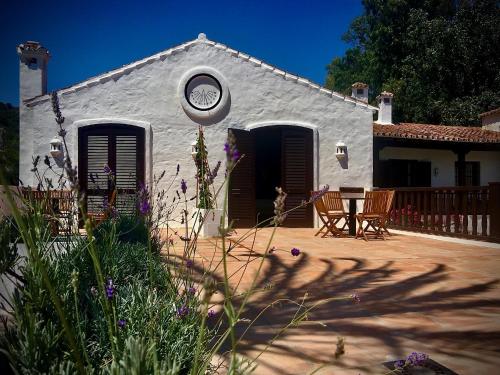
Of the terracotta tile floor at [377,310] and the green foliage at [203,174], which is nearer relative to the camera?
the green foliage at [203,174]

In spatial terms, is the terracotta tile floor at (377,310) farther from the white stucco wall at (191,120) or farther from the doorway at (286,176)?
the white stucco wall at (191,120)

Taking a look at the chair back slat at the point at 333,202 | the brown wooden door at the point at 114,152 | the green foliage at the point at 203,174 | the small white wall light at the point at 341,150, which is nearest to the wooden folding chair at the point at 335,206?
the chair back slat at the point at 333,202

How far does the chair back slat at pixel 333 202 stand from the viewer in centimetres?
756

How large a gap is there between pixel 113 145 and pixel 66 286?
767 cm

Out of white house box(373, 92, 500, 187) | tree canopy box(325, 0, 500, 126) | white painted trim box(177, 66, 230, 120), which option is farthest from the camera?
tree canopy box(325, 0, 500, 126)

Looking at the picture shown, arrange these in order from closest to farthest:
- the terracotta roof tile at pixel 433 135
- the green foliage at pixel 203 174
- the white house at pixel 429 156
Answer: the green foliage at pixel 203 174
the terracotta roof tile at pixel 433 135
the white house at pixel 429 156

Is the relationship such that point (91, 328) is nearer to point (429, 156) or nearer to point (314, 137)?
point (314, 137)

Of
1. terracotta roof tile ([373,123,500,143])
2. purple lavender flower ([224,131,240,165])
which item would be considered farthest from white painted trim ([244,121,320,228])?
purple lavender flower ([224,131,240,165])

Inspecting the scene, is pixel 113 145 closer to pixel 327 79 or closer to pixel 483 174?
pixel 483 174

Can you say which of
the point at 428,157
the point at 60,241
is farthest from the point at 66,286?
the point at 428,157

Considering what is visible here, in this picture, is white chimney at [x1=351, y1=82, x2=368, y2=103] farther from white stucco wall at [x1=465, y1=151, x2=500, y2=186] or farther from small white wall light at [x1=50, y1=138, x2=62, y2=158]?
small white wall light at [x1=50, y1=138, x2=62, y2=158]

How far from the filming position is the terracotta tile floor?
81.4 inches

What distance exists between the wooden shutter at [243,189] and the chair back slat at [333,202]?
211 centimetres

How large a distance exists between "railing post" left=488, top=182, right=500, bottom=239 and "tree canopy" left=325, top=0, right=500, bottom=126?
14.4 m
